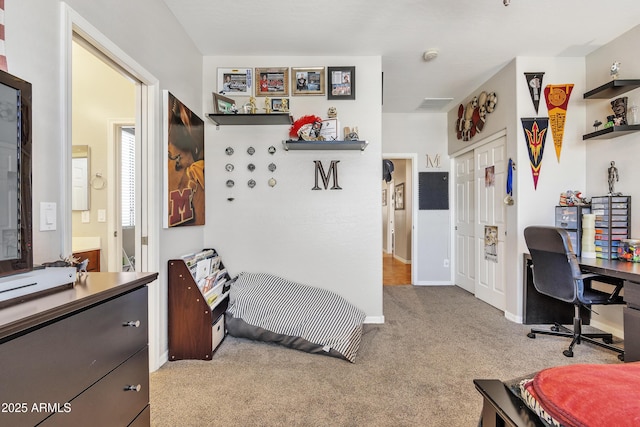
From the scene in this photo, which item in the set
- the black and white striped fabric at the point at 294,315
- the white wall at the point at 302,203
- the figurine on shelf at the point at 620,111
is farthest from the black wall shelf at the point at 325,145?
the figurine on shelf at the point at 620,111

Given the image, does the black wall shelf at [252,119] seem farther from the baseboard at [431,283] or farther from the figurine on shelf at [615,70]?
the baseboard at [431,283]

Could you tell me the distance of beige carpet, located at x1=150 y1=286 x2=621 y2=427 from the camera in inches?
65.9

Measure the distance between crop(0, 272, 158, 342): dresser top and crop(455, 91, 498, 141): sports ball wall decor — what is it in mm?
3931

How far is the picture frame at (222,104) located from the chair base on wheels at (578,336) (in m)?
3.47

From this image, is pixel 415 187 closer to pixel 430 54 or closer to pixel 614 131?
pixel 430 54

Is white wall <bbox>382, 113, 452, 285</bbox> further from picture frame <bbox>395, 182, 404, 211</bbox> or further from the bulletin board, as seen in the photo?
picture frame <bbox>395, 182, 404, 211</bbox>

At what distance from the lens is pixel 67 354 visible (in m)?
0.81

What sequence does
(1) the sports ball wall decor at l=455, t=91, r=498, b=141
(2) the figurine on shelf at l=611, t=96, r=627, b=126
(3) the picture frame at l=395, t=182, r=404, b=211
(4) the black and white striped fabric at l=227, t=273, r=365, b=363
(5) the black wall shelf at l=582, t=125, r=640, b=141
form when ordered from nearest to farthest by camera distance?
(4) the black and white striped fabric at l=227, t=273, r=365, b=363 → (5) the black wall shelf at l=582, t=125, r=640, b=141 → (2) the figurine on shelf at l=611, t=96, r=627, b=126 → (1) the sports ball wall decor at l=455, t=91, r=498, b=141 → (3) the picture frame at l=395, t=182, r=404, b=211

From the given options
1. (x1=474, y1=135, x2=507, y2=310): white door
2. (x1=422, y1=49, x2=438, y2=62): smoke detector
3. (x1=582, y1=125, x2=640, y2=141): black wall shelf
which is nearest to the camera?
(x1=582, y1=125, x2=640, y2=141): black wall shelf

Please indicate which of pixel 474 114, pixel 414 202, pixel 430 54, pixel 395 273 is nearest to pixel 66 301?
pixel 430 54

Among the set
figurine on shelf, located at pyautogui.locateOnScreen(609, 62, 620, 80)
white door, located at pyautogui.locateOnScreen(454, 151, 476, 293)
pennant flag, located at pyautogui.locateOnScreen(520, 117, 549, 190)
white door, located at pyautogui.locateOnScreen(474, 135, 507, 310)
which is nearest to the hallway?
white door, located at pyautogui.locateOnScreen(454, 151, 476, 293)

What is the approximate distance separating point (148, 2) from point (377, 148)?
2.17 metres

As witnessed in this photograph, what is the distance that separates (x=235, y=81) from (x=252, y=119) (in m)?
0.49

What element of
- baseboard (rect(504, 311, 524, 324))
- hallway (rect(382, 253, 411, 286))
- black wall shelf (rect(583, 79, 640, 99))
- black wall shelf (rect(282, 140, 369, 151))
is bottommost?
hallway (rect(382, 253, 411, 286))
